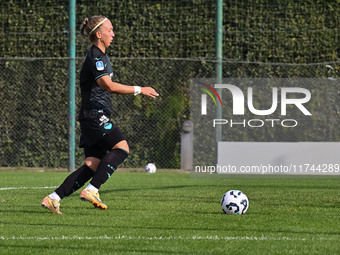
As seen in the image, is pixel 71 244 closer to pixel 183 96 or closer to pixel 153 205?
pixel 153 205

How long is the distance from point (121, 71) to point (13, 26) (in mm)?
2819

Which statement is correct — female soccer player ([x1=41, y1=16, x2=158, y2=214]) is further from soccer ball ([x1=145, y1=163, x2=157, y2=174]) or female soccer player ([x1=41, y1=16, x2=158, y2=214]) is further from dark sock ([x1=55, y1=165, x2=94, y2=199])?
soccer ball ([x1=145, y1=163, x2=157, y2=174])

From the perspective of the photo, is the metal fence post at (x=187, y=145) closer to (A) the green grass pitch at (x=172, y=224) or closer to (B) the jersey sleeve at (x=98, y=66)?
(A) the green grass pitch at (x=172, y=224)

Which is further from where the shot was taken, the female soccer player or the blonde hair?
the blonde hair

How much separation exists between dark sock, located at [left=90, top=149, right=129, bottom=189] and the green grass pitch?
0.33m

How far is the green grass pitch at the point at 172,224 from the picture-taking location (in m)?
5.06

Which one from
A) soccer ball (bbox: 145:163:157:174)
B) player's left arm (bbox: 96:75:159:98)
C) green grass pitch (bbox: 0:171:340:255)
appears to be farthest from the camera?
soccer ball (bbox: 145:163:157:174)

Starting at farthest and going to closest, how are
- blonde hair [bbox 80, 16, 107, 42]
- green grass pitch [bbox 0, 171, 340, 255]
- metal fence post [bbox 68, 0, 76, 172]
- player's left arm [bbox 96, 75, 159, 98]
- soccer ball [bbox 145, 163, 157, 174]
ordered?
soccer ball [bbox 145, 163, 157, 174] → metal fence post [bbox 68, 0, 76, 172] → blonde hair [bbox 80, 16, 107, 42] → player's left arm [bbox 96, 75, 159, 98] → green grass pitch [bbox 0, 171, 340, 255]

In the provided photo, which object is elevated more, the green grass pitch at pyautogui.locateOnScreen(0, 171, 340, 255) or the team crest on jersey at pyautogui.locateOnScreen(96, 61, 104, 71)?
the team crest on jersey at pyautogui.locateOnScreen(96, 61, 104, 71)

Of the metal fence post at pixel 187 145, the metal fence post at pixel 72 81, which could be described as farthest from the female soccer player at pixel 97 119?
the metal fence post at pixel 187 145

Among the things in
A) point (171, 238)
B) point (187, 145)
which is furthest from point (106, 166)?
point (187, 145)

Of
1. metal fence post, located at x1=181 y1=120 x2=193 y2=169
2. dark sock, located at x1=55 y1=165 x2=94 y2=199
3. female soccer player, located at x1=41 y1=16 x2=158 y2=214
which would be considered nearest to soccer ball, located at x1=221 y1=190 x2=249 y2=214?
female soccer player, located at x1=41 y1=16 x2=158 y2=214

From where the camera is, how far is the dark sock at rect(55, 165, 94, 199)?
7.19m

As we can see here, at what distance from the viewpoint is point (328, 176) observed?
50.0ft
